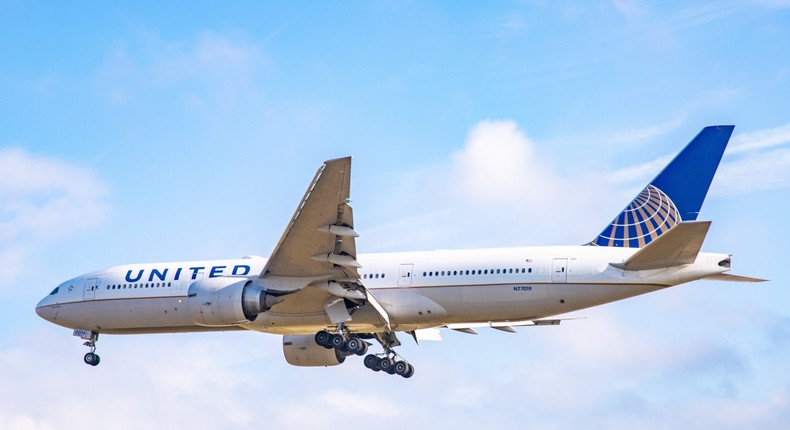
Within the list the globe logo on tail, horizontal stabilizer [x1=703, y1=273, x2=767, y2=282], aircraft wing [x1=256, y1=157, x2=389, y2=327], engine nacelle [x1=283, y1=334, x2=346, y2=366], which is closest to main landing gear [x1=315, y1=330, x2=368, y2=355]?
aircraft wing [x1=256, y1=157, x2=389, y2=327]

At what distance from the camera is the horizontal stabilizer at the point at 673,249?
2830 cm

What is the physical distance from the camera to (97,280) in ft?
121

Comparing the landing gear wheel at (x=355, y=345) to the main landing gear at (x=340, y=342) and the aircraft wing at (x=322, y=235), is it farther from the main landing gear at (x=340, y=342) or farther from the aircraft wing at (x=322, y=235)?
the aircraft wing at (x=322, y=235)

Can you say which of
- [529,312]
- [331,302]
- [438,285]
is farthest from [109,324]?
[529,312]

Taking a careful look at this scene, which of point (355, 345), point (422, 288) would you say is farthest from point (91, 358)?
point (422, 288)

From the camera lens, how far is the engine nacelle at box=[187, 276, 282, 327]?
3170 cm

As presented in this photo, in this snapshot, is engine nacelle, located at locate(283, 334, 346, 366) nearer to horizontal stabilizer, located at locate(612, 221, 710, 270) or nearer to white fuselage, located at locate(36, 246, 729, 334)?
white fuselage, located at locate(36, 246, 729, 334)

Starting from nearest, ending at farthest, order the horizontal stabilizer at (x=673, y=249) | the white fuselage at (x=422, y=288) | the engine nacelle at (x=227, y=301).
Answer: the horizontal stabilizer at (x=673, y=249)
the white fuselage at (x=422, y=288)
the engine nacelle at (x=227, y=301)

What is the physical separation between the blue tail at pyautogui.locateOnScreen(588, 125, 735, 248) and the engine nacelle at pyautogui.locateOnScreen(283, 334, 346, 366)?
9669 millimetres

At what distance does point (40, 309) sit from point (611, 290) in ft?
61.9

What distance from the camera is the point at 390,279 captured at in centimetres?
3384

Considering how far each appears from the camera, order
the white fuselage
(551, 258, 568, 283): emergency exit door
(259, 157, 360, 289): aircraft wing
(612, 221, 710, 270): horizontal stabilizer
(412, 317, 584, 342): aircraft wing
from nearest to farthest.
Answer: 1. (612, 221, 710, 270): horizontal stabilizer
2. (259, 157, 360, 289): aircraft wing
3. the white fuselage
4. (551, 258, 568, 283): emergency exit door
5. (412, 317, 584, 342): aircraft wing

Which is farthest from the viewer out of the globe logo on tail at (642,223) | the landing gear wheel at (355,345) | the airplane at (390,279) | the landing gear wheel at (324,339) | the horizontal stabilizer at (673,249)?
the landing gear wheel at (355,345)

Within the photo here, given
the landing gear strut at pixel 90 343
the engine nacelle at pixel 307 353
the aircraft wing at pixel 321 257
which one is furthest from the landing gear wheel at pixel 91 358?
the aircraft wing at pixel 321 257
